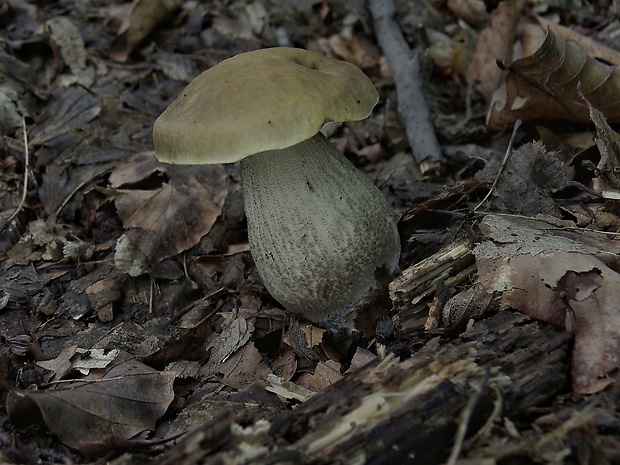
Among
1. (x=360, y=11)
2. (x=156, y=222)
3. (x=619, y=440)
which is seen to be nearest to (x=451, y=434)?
(x=619, y=440)

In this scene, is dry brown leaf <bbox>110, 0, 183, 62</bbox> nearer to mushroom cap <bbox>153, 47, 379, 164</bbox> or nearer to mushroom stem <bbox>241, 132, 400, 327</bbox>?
mushroom cap <bbox>153, 47, 379, 164</bbox>

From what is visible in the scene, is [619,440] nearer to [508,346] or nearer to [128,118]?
[508,346]

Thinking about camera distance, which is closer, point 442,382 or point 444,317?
point 442,382

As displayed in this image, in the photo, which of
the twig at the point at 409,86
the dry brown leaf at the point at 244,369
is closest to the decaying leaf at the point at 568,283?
the dry brown leaf at the point at 244,369

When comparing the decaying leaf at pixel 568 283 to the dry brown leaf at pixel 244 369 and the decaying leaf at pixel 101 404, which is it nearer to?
the dry brown leaf at pixel 244 369

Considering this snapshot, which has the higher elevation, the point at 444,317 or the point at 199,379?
the point at 444,317

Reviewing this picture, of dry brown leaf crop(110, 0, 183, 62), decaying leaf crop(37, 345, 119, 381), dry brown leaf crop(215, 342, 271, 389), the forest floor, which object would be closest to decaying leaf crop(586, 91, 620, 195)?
the forest floor
